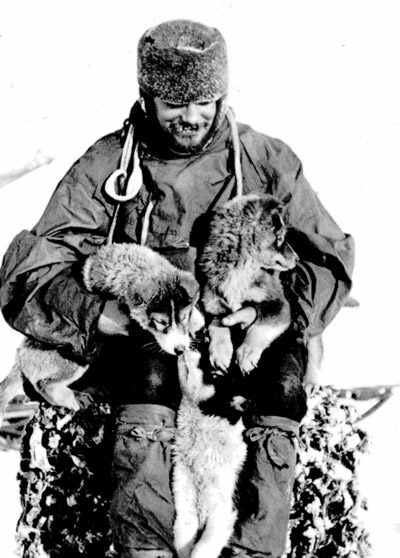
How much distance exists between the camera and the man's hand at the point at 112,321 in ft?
11.5

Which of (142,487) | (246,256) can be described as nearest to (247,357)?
(246,256)

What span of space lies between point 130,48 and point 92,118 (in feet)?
2.35

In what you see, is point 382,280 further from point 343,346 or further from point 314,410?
point 314,410

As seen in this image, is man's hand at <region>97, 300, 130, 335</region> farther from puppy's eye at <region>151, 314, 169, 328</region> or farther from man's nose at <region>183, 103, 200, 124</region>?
man's nose at <region>183, 103, 200, 124</region>

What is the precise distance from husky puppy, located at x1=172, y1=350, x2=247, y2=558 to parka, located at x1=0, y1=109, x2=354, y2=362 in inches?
20.6

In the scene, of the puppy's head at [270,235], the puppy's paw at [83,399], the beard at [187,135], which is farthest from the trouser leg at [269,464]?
the beard at [187,135]

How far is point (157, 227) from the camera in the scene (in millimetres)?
3762

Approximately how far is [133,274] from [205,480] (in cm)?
86

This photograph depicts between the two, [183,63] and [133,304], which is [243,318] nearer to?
[133,304]

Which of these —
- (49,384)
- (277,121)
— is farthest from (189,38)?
(277,121)

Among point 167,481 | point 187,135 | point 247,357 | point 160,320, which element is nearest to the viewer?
point 167,481

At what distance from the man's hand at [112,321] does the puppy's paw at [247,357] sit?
48cm

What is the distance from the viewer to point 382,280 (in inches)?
241

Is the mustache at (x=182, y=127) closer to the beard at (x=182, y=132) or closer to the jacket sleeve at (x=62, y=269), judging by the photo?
the beard at (x=182, y=132)
